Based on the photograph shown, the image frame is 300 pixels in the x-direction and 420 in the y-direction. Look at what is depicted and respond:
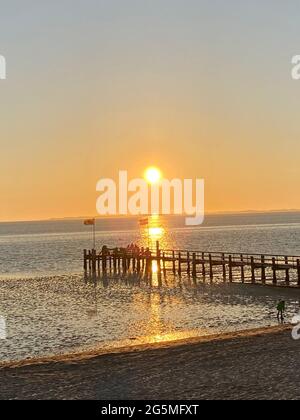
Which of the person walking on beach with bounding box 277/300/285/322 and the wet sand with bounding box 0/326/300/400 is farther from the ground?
the wet sand with bounding box 0/326/300/400

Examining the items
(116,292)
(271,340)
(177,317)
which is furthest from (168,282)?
(271,340)

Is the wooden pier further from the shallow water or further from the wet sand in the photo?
the wet sand

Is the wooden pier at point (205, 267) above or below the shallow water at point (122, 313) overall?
above

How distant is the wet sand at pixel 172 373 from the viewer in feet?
39.1

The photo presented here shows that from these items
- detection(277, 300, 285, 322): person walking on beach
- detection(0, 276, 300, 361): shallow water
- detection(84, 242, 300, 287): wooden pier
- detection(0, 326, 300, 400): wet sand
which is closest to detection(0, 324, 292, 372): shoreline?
detection(0, 326, 300, 400): wet sand

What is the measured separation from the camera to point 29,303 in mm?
36250

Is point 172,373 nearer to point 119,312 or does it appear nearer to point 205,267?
point 119,312

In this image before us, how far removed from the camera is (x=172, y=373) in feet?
45.0

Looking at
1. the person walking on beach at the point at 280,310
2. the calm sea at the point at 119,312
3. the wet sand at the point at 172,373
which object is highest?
the wet sand at the point at 172,373

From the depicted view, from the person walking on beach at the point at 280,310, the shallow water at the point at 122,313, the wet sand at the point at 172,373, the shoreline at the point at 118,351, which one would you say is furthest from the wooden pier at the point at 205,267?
the wet sand at the point at 172,373

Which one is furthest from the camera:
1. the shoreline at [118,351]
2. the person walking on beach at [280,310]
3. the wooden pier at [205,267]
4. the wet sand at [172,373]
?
the wooden pier at [205,267]

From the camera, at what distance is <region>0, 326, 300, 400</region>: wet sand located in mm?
11930

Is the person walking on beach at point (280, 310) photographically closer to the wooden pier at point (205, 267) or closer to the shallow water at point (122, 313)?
the shallow water at point (122, 313)

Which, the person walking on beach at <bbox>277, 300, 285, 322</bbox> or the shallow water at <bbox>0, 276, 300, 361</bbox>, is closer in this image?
the shallow water at <bbox>0, 276, 300, 361</bbox>
